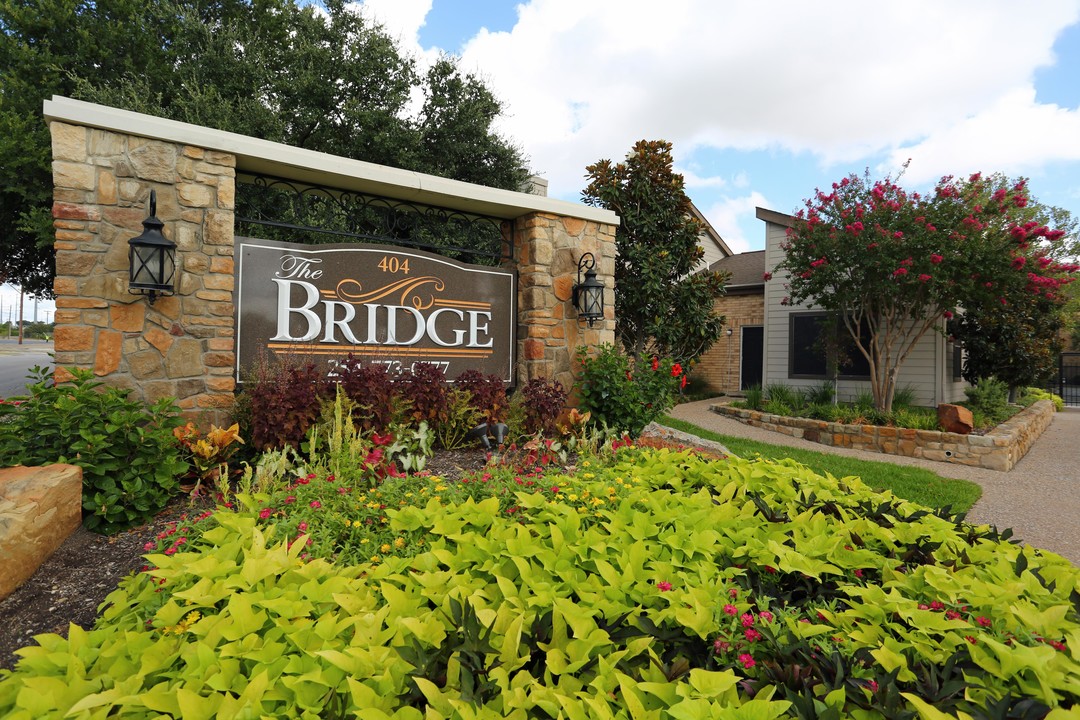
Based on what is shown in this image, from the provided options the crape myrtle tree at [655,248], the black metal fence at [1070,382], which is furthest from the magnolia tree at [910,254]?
the black metal fence at [1070,382]

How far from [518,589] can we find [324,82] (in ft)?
39.8

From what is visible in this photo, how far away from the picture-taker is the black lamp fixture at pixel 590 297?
5.69 m

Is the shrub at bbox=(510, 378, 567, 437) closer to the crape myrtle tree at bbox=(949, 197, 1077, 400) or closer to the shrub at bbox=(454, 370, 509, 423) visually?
the shrub at bbox=(454, 370, 509, 423)

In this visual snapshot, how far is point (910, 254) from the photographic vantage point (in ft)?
26.2

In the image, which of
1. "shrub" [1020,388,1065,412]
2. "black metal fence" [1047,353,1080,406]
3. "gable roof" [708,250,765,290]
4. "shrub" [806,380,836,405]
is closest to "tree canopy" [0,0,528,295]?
"gable roof" [708,250,765,290]

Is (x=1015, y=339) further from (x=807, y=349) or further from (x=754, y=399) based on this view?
(x=754, y=399)

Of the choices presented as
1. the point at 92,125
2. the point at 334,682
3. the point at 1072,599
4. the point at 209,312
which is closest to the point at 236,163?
the point at 92,125

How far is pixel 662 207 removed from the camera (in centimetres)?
834

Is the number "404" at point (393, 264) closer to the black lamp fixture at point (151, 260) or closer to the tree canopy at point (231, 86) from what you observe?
the black lamp fixture at point (151, 260)

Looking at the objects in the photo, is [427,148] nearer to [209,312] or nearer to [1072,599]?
[209,312]

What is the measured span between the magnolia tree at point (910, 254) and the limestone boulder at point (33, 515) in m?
9.13

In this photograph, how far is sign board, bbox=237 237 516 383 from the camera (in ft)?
14.6

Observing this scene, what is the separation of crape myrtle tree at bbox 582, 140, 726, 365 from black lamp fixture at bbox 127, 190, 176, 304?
19.5 ft

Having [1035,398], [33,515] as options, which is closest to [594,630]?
[33,515]
